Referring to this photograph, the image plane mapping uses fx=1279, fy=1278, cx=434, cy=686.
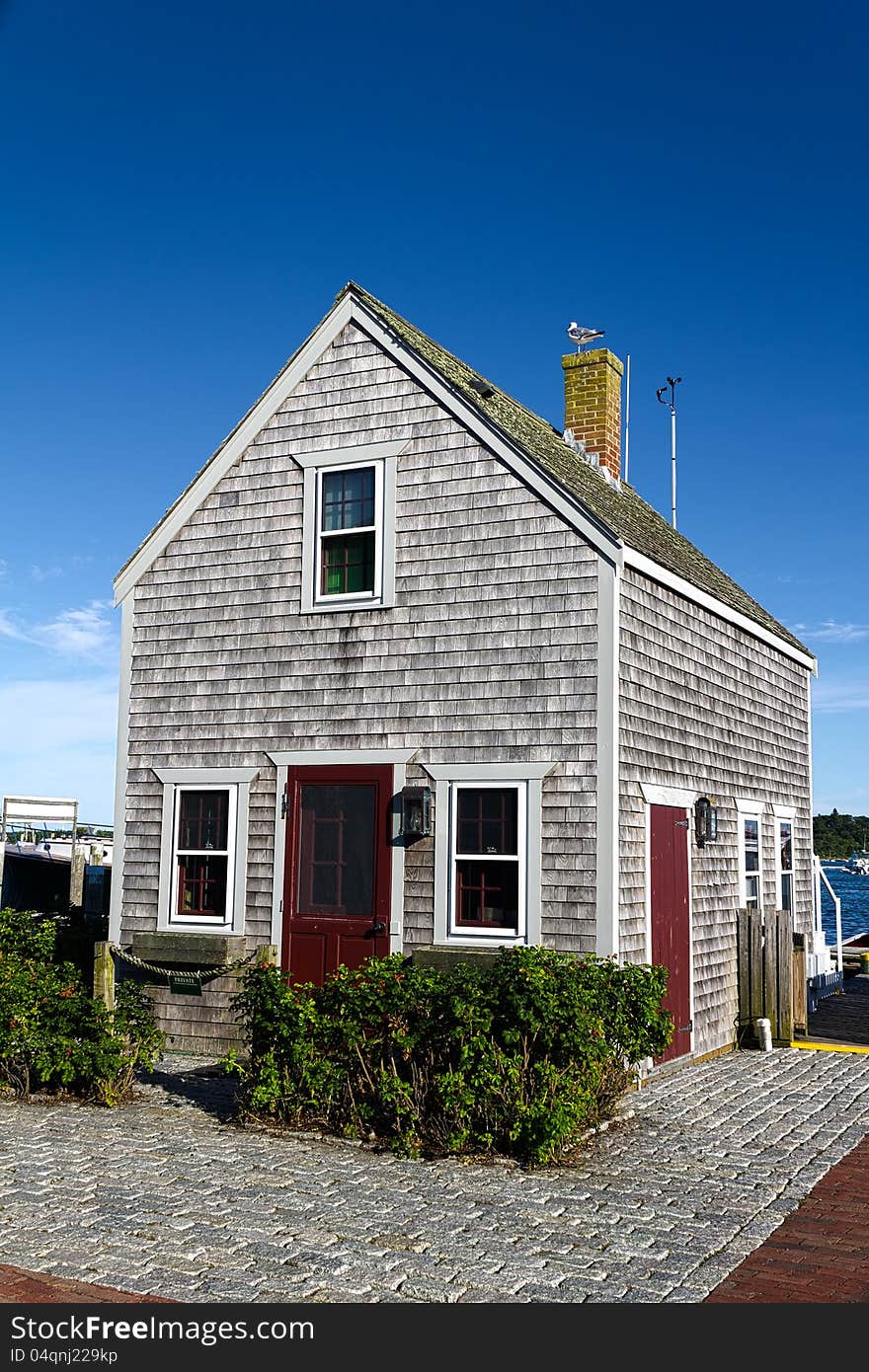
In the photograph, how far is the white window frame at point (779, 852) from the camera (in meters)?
17.7

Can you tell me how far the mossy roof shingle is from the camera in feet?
42.8

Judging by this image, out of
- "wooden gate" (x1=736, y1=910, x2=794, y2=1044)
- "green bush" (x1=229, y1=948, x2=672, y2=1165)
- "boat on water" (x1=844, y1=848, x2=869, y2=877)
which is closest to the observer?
"green bush" (x1=229, y1=948, x2=672, y2=1165)

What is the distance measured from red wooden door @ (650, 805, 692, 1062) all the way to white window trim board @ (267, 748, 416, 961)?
2533 millimetres

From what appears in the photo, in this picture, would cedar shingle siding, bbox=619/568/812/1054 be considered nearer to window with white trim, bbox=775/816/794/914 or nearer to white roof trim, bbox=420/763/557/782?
window with white trim, bbox=775/816/794/914

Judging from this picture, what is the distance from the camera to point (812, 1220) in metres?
7.74

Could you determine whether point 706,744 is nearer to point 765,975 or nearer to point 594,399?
point 765,975

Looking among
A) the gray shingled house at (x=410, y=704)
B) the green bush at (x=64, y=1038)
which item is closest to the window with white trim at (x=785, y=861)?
the gray shingled house at (x=410, y=704)

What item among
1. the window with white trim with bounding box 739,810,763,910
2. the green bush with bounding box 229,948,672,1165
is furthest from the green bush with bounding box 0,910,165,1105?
the window with white trim with bounding box 739,810,763,910

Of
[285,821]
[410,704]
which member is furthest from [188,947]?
[410,704]

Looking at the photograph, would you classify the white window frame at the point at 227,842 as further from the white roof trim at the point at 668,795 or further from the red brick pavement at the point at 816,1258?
the red brick pavement at the point at 816,1258

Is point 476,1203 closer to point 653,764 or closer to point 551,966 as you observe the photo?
point 551,966

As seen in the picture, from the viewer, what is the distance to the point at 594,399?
54.1 feet
